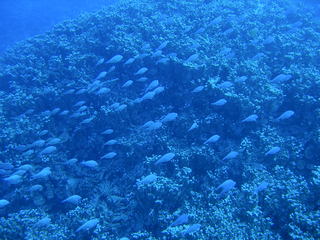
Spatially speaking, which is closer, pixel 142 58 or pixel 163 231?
pixel 163 231

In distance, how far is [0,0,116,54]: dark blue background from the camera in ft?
88.4

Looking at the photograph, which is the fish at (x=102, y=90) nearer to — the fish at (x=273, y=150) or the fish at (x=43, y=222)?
the fish at (x=43, y=222)

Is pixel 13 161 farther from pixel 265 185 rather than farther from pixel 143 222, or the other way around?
pixel 265 185

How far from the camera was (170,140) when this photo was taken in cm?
701

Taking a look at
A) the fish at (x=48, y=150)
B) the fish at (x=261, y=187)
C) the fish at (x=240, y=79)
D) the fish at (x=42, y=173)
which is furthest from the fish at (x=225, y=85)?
the fish at (x=42, y=173)

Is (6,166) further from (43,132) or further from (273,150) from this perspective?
(273,150)

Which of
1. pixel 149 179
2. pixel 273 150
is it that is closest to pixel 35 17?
pixel 149 179

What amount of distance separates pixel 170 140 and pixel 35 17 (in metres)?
32.4

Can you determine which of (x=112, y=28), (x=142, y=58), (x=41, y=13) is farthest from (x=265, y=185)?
(x=41, y=13)

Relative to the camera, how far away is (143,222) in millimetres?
5965

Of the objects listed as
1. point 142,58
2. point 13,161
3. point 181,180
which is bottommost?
point 181,180

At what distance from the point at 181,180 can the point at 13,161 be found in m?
5.00

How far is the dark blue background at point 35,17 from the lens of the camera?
26.9 metres

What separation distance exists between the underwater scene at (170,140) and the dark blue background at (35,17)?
1741 cm
